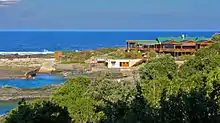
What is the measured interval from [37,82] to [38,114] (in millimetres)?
27733

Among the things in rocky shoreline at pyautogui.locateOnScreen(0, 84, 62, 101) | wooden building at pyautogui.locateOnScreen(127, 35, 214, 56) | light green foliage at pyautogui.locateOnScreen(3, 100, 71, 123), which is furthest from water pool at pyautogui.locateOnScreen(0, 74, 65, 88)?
light green foliage at pyautogui.locateOnScreen(3, 100, 71, 123)

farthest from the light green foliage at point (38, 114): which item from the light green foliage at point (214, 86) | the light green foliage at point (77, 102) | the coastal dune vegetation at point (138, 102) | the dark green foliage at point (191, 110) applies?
the light green foliage at point (214, 86)

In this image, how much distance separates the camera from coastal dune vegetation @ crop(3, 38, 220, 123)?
29.6ft

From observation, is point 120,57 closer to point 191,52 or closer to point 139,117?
point 191,52

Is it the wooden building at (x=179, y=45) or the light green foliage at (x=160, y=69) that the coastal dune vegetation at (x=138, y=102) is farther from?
the wooden building at (x=179, y=45)

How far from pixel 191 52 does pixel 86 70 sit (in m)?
13.5

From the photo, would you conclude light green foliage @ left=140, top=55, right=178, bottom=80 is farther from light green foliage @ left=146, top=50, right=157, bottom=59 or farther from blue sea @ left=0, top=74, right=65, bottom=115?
light green foliage @ left=146, top=50, right=157, bottom=59

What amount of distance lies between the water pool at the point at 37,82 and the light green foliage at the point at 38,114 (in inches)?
882

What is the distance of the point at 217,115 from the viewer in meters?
8.95

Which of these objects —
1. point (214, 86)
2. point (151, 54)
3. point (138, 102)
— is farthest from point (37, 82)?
point (138, 102)

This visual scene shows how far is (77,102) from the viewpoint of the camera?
47.3ft

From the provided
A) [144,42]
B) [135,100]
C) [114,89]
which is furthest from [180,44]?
[135,100]

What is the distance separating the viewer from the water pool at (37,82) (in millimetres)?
37750

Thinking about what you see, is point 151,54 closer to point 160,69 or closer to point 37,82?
point 37,82
